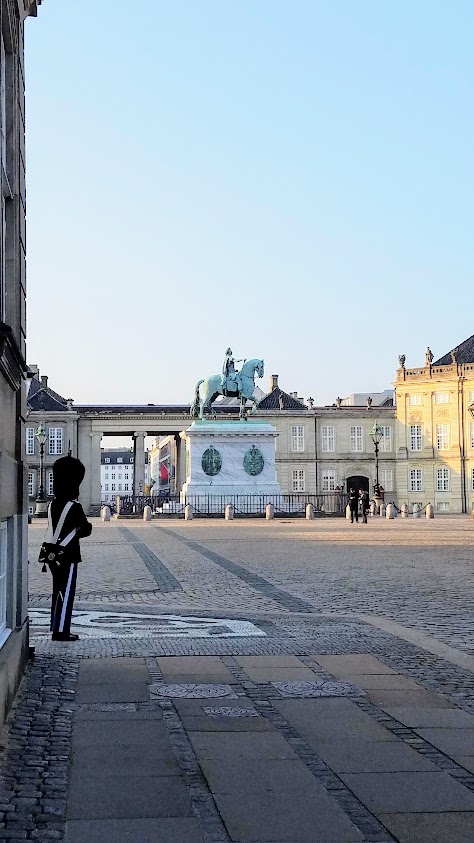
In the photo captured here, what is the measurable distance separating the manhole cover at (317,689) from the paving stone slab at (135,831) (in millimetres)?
2741

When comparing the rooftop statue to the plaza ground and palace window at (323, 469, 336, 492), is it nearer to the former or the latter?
the plaza ground

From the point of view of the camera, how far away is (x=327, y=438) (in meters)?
90.2

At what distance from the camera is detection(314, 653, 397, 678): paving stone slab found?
25.1 feet

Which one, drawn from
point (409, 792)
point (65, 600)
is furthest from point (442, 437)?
point (409, 792)

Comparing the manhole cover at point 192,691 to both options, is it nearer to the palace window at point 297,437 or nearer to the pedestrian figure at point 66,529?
the pedestrian figure at point 66,529

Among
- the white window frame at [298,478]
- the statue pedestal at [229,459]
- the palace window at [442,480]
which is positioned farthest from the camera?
the white window frame at [298,478]

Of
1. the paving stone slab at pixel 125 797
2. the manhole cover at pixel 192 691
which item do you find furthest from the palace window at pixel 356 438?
the paving stone slab at pixel 125 797

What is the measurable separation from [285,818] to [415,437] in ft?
271

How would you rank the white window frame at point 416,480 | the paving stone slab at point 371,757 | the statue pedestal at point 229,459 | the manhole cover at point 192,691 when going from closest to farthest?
the paving stone slab at point 371,757 → the manhole cover at point 192,691 → the statue pedestal at point 229,459 → the white window frame at point 416,480

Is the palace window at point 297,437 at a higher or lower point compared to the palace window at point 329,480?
higher

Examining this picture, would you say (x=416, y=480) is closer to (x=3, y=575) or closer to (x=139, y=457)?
(x=139, y=457)

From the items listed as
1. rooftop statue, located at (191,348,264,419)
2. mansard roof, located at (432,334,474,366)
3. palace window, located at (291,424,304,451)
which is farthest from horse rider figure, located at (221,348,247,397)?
palace window, located at (291,424,304,451)

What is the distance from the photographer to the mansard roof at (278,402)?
301 feet

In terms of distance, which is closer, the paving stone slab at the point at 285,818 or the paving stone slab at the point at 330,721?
the paving stone slab at the point at 285,818
